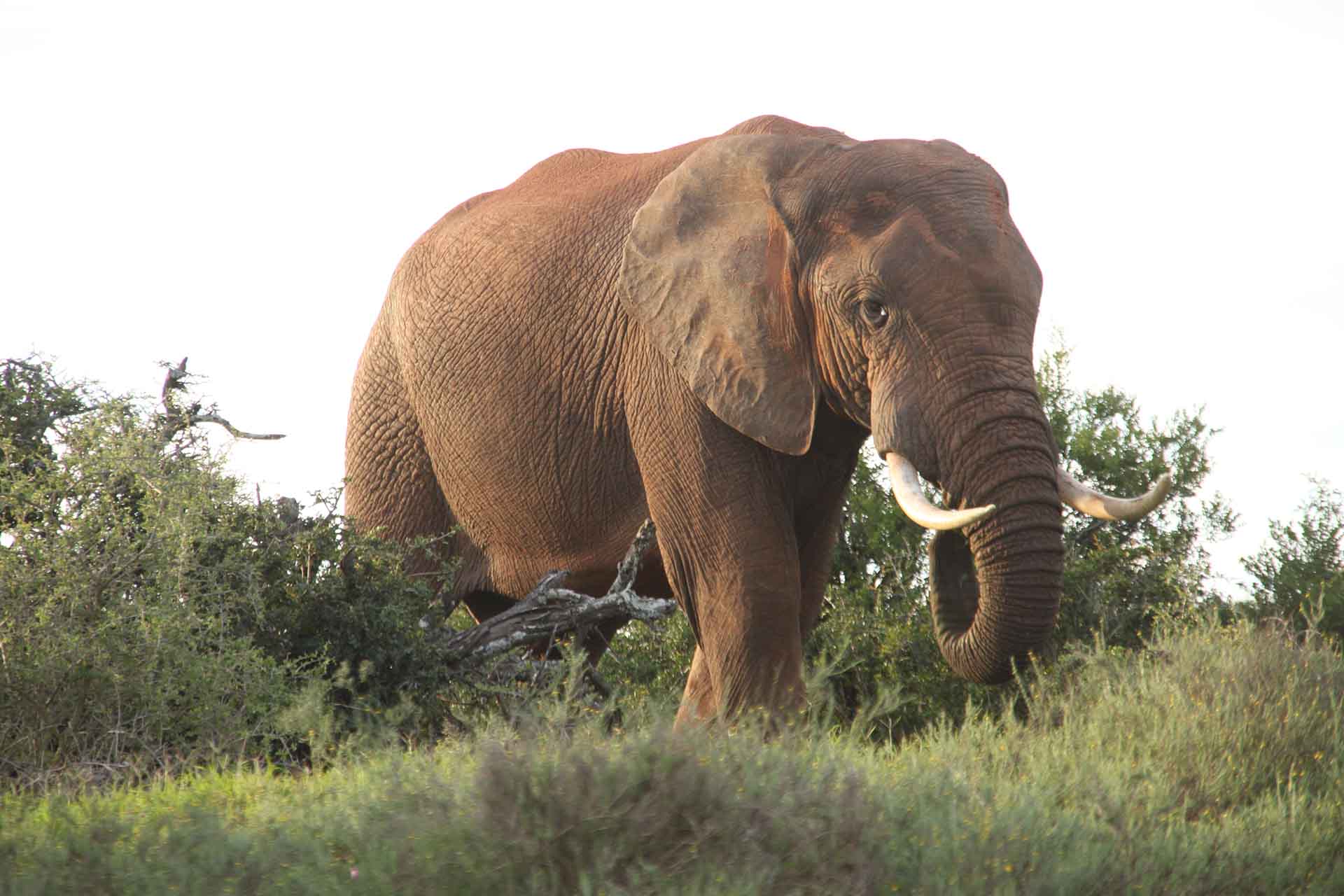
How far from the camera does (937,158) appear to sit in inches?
277

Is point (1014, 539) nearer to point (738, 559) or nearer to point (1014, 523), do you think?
point (1014, 523)

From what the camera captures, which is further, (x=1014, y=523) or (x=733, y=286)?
(x=733, y=286)

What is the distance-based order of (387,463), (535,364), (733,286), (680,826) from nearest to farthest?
(680,826) → (733,286) → (535,364) → (387,463)

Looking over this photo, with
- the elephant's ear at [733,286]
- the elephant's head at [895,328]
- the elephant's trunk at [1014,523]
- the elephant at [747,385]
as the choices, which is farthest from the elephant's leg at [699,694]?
the elephant's trunk at [1014,523]

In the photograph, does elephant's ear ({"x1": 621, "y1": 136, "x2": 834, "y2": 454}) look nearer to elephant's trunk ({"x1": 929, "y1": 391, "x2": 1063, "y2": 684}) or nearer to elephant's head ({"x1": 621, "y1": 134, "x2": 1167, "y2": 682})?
elephant's head ({"x1": 621, "y1": 134, "x2": 1167, "y2": 682})

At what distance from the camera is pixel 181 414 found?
945 centimetres

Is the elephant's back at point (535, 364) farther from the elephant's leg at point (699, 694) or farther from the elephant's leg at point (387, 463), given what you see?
the elephant's leg at point (699, 694)

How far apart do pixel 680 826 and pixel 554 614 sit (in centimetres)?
420

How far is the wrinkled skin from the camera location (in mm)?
6523

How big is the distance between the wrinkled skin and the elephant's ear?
0.4 inches

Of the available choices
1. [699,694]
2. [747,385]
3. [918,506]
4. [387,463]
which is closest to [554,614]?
[699,694]

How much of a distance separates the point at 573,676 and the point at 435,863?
897 millimetres

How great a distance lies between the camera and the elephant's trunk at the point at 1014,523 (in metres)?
6.34

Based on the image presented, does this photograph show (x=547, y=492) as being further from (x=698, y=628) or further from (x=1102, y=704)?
(x=1102, y=704)
